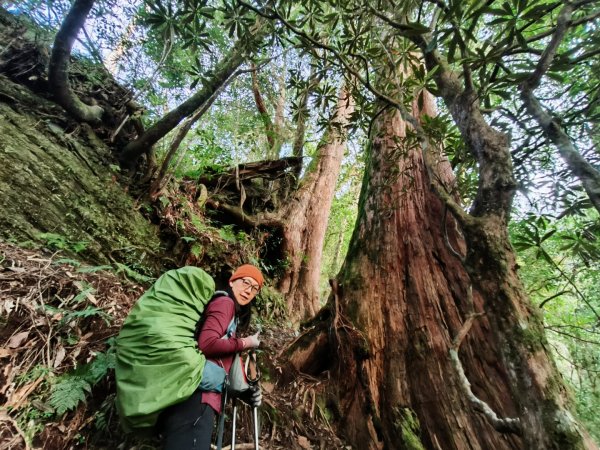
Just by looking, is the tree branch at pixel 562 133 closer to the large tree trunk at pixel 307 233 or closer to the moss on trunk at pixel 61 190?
the moss on trunk at pixel 61 190

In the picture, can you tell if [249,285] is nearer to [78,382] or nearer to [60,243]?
[78,382]

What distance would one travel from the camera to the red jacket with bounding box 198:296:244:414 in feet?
7.04

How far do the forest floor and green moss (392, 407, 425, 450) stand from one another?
611 millimetres

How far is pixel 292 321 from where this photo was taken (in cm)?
611

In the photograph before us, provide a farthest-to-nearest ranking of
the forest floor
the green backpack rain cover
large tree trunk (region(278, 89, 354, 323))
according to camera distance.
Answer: large tree trunk (region(278, 89, 354, 323)) → the forest floor → the green backpack rain cover

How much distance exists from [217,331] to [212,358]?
0.67ft

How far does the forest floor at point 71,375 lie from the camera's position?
2021 mm

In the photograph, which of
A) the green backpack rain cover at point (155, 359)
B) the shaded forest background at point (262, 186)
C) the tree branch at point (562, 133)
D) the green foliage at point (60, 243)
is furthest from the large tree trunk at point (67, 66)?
the tree branch at point (562, 133)

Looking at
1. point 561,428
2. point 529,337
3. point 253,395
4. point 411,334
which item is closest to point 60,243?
point 253,395

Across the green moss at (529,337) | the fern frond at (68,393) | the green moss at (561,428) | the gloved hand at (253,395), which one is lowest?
the fern frond at (68,393)

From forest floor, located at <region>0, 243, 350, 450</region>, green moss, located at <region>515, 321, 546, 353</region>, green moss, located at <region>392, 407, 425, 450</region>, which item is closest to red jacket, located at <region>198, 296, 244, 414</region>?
forest floor, located at <region>0, 243, 350, 450</region>

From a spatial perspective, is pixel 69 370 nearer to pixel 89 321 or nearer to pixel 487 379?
pixel 89 321

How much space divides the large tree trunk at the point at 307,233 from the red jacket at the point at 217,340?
3995 mm

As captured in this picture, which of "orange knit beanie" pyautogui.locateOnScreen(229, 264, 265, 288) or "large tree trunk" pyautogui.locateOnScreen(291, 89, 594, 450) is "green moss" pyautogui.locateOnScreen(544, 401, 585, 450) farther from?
"orange knit beanie" pyautogui.locateOnScreen(229, 264, 265, 288)
